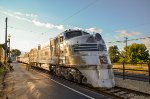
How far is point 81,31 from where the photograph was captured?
1942 cm

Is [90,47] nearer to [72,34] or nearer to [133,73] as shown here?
[72,34]

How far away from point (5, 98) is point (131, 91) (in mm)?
7238

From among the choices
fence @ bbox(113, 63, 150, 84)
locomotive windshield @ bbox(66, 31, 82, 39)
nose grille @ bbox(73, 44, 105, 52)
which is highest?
locomotive windshield @ bbox(66, 31, 82, 39)

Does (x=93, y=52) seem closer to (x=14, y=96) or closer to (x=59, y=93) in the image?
(x=59, y=93)

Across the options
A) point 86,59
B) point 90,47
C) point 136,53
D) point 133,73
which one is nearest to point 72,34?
point 90,47

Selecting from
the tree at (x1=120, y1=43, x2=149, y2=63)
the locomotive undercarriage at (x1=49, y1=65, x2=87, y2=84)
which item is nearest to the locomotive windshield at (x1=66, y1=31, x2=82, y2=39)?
the locomotive undercarriage at (x1=49, y1=65, x2=87, y2=84)

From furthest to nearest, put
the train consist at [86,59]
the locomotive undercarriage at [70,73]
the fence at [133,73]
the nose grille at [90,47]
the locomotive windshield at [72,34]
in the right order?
the locomotive windshield at [72,34] < the fence at [133,73] < the locomotive undercarriage at [70,73] < the nose grille at [90,47] < the train consist at [86,59]

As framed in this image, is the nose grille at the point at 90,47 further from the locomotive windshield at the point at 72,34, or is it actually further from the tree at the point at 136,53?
the tree at the point at 136,53

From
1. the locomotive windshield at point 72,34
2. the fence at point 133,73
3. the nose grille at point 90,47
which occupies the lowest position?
the fence at point 133,73

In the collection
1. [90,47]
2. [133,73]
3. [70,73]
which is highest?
[90,47]

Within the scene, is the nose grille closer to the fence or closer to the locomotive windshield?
the locomotive windshield

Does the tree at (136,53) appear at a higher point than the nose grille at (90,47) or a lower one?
higher

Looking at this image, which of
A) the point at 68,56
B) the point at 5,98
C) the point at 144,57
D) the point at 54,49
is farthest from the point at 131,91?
the point at 144,57

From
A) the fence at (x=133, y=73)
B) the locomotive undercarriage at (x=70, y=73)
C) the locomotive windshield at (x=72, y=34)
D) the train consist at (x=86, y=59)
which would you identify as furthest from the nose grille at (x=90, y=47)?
the fence at (x=133, y=73)
